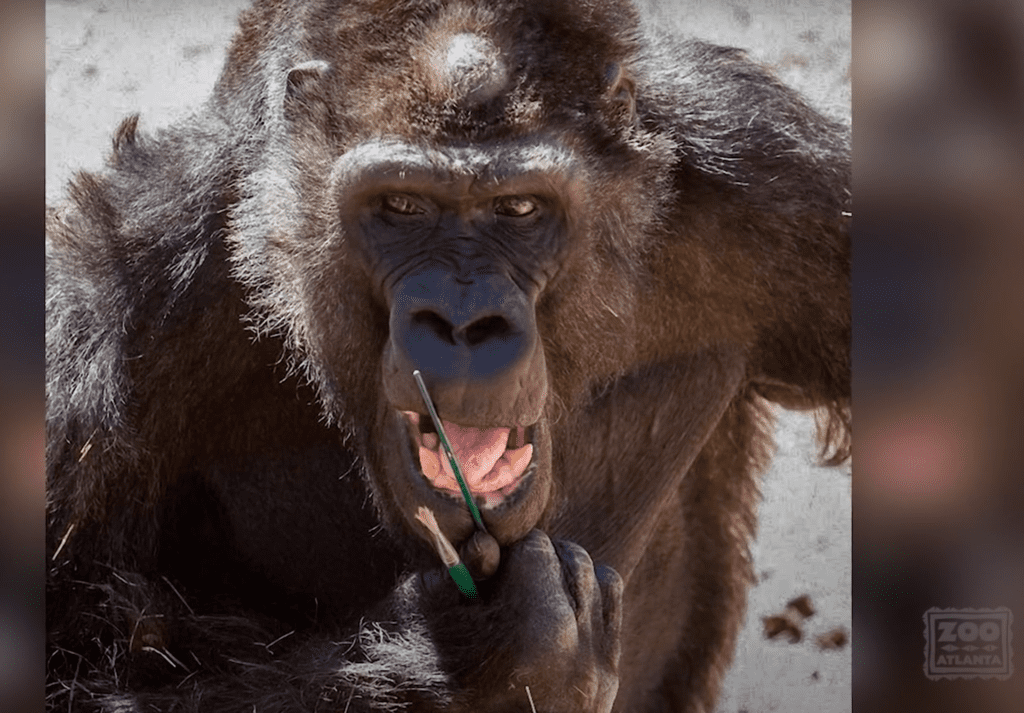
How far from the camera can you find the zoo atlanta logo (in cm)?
354

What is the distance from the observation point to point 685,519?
4293 mm

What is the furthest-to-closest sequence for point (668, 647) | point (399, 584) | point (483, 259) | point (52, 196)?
point (668, 647), point (52, 196), point (399, 584), point (483, 259)

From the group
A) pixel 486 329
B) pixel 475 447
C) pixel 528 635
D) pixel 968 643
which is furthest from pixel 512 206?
pixel 968 643

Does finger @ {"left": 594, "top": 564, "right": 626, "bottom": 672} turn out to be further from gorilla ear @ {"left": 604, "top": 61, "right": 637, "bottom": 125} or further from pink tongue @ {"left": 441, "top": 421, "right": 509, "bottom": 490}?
gorilla ear @ {"left": 604, "top": 61, "right": 637, "bottom": 125}

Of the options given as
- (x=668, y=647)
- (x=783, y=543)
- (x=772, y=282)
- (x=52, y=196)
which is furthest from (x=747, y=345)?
(x=52, y=196)

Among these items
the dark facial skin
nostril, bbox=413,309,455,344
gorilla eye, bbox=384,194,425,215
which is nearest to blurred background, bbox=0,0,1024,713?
the dark facial skin

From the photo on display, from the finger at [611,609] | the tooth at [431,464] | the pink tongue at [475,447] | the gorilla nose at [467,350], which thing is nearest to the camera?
the gorilla nose at [467,350]

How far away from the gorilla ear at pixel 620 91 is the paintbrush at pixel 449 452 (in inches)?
32.9

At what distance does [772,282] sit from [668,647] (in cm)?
99

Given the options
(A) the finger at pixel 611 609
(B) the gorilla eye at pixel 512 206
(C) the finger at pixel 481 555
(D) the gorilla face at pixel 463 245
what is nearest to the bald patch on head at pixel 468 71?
(D) the gorilla face at pixel 463 245

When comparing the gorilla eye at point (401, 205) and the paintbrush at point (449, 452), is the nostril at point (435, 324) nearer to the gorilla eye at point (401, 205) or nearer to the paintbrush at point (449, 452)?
the paintbrush at point (449, 452)

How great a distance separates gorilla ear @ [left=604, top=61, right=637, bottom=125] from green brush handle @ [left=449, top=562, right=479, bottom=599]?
1.05 m

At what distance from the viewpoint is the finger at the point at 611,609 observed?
11.9 feet

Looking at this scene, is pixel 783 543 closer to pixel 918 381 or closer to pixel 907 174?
pixel 918 381
